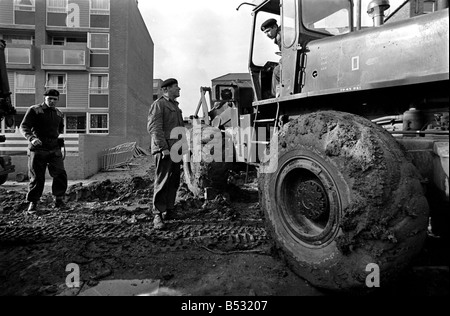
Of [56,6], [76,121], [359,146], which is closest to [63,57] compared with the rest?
[56,6]

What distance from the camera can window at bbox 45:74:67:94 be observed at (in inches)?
Answer: 858

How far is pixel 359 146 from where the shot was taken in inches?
84.4

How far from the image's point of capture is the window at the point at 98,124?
22.1m

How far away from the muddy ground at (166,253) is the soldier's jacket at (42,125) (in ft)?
3.95

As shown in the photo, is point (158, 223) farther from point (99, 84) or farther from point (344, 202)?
point (99, 84)

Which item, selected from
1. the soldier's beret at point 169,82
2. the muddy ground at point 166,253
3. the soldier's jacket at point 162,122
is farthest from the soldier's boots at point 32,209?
the soldier's beret at point 169,82

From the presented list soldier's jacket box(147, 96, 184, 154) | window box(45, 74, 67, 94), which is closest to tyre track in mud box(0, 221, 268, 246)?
soldier's jacket box(147, 96, 184, 154)

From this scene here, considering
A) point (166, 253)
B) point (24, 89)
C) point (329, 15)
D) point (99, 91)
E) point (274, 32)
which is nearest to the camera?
point (166, 253)

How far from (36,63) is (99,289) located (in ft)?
78.4

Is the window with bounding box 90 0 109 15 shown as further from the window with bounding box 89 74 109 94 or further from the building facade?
the window with bounding box 89 74 109 94

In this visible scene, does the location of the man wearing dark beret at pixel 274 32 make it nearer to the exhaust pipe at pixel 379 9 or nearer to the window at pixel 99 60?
the exhaust pipe at pixel 379 9

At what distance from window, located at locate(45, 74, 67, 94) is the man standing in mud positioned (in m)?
20.5

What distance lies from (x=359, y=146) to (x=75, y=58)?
23383 mm
